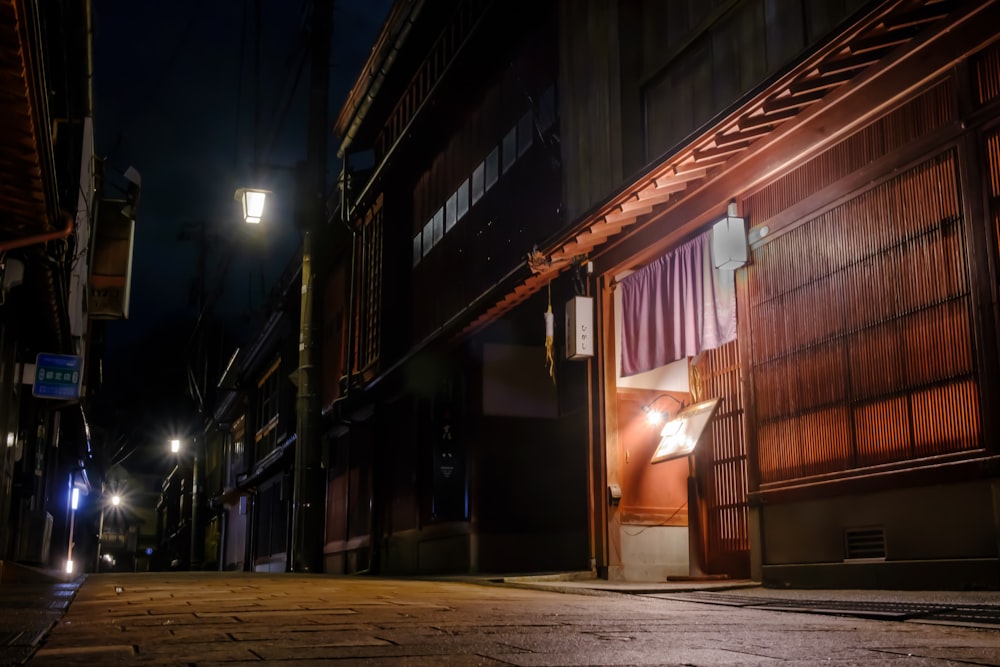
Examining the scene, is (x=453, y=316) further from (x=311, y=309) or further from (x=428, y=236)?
A: (x=428, y=236)

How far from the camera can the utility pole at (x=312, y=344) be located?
1908cm

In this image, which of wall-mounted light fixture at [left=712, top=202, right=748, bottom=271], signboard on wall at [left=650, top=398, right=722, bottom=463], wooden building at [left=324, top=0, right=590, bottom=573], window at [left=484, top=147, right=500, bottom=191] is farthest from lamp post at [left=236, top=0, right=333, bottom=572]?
wall-mounted light fixture at [left=712, top=202, right=748, bottom=271]

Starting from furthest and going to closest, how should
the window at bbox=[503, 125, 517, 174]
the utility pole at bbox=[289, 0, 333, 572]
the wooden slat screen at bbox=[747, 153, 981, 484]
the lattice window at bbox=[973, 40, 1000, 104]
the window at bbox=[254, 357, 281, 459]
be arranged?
the window at bbox=[254, 357, 281, 459] → the window at bbox=[503, 125, 517, 174] → the utility pole at bbox=[289, 0, 333, 572] → the wooden slat screen at bbox=[747, 153, 981, 484] → the lattice window at bbox=[973, 40, 1000, 104]

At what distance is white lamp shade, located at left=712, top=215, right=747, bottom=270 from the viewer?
36.9ft

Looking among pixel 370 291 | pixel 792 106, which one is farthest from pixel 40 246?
pixel 370 291

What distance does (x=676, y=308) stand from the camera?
504 inches

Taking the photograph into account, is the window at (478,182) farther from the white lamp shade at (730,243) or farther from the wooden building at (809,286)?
the white lamp shade at (730,243)

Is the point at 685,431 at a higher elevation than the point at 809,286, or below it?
below

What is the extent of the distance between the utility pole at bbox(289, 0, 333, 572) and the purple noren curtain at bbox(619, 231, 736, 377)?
26.0 ft

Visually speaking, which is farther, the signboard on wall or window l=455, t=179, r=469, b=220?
window l=455, t=179, r=469, b=220

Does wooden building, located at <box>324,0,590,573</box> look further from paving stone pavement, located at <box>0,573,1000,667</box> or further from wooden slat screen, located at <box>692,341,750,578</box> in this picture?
paving stone pavement, located at <box>0,573,1000,667</box>

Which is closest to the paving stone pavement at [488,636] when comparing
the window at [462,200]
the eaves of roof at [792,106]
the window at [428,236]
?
the eaves of roof at [792,106]

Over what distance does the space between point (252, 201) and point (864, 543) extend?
557 inches

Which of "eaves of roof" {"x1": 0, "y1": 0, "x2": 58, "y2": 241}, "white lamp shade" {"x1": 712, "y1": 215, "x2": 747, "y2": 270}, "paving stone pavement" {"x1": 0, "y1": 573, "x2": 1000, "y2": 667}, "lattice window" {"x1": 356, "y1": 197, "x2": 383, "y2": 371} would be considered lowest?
"paving stone pavement" {"x1": 0, "y1": 573, "x2": 1000, "y2": 667}
